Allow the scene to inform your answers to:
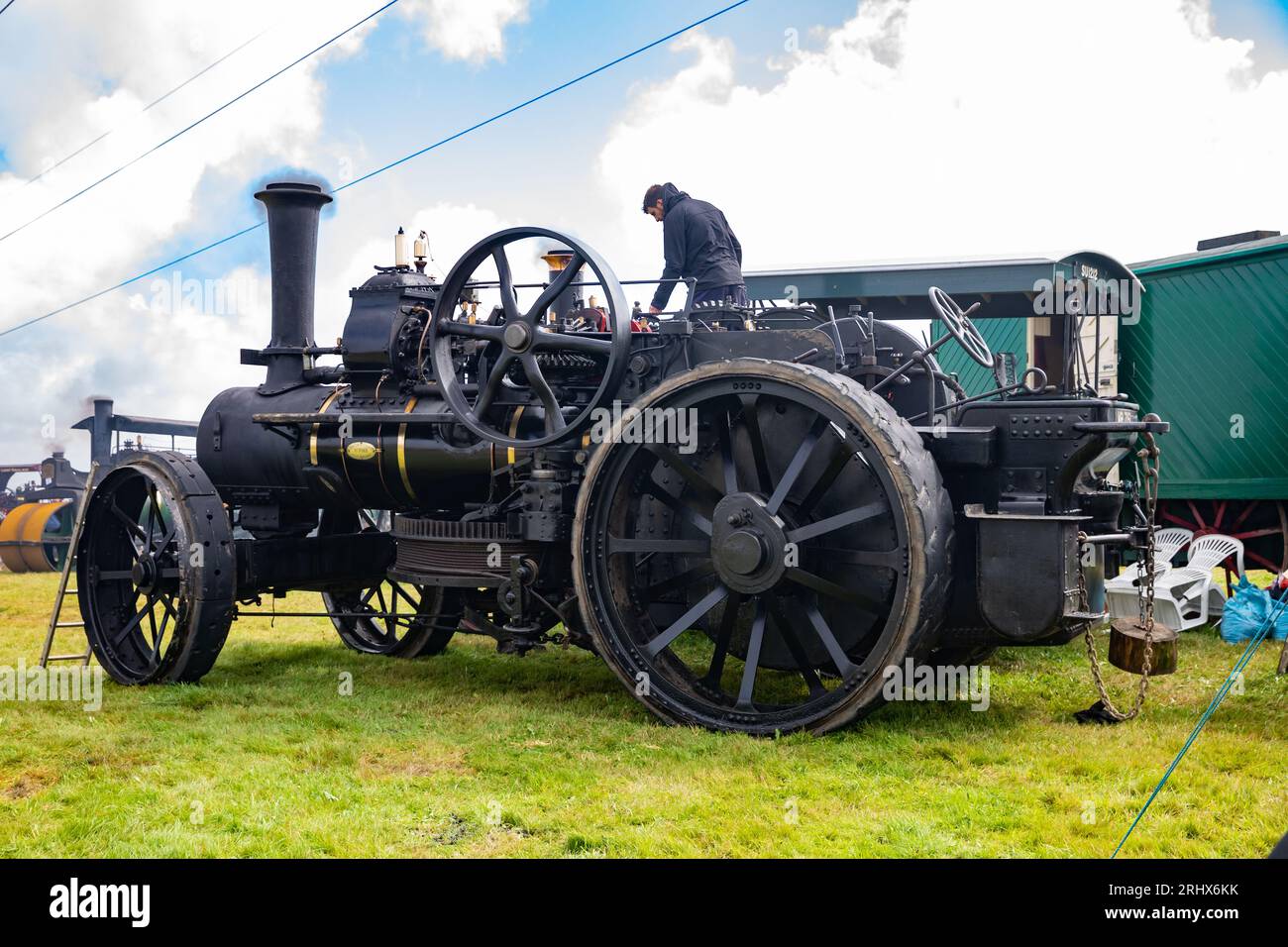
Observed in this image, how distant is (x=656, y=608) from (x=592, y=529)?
0.72 m

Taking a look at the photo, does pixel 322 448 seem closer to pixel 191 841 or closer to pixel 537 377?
pixel 537 377

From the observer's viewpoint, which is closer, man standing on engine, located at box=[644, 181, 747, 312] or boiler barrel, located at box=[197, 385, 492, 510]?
boiler barrel, located at box=[197, 385, 492, 510]

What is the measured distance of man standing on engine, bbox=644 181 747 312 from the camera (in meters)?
7.10

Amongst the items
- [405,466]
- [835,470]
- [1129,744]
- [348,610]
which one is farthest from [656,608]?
[348,610]

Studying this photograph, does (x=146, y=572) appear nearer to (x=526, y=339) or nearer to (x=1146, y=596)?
(x=526, y=339)

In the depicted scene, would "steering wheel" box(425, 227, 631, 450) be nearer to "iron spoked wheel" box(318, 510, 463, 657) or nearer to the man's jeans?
the man's jeans

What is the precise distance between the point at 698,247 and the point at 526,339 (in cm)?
152

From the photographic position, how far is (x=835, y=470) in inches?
215

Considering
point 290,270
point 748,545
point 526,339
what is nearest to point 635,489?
point 748,545

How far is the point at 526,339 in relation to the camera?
615cm

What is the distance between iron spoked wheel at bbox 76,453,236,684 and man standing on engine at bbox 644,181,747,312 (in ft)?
9.83

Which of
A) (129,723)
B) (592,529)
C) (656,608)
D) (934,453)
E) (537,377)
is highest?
(537,377)

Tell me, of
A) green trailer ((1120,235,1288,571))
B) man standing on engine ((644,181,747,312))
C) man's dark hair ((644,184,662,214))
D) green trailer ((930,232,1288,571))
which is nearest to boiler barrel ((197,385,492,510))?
man standing on engine ((644,181,747,312))

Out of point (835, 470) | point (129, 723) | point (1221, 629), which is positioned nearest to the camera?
point (835, 470)
